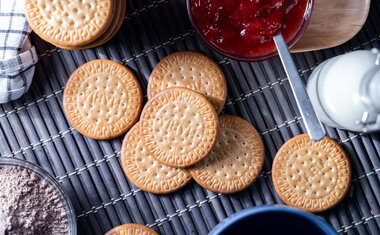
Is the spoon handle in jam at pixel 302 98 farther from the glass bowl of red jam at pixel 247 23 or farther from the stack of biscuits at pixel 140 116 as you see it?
the stack of biscuits at pixel 140 116

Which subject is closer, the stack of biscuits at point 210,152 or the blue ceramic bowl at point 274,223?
the blue ceramic bowl at point 274,223

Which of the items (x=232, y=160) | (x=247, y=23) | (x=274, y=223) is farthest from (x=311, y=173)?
(x=247, y=23)

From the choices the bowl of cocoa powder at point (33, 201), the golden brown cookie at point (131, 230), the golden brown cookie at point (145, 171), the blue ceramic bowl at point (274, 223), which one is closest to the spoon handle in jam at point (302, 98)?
the blue ceramic bowl at point (274, 223)

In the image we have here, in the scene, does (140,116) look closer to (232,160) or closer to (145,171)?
(145,171)

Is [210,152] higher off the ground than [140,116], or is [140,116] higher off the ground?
[140,116]

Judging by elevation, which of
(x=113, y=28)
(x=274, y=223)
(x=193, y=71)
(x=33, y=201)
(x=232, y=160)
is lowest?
(x=274, y=223)
